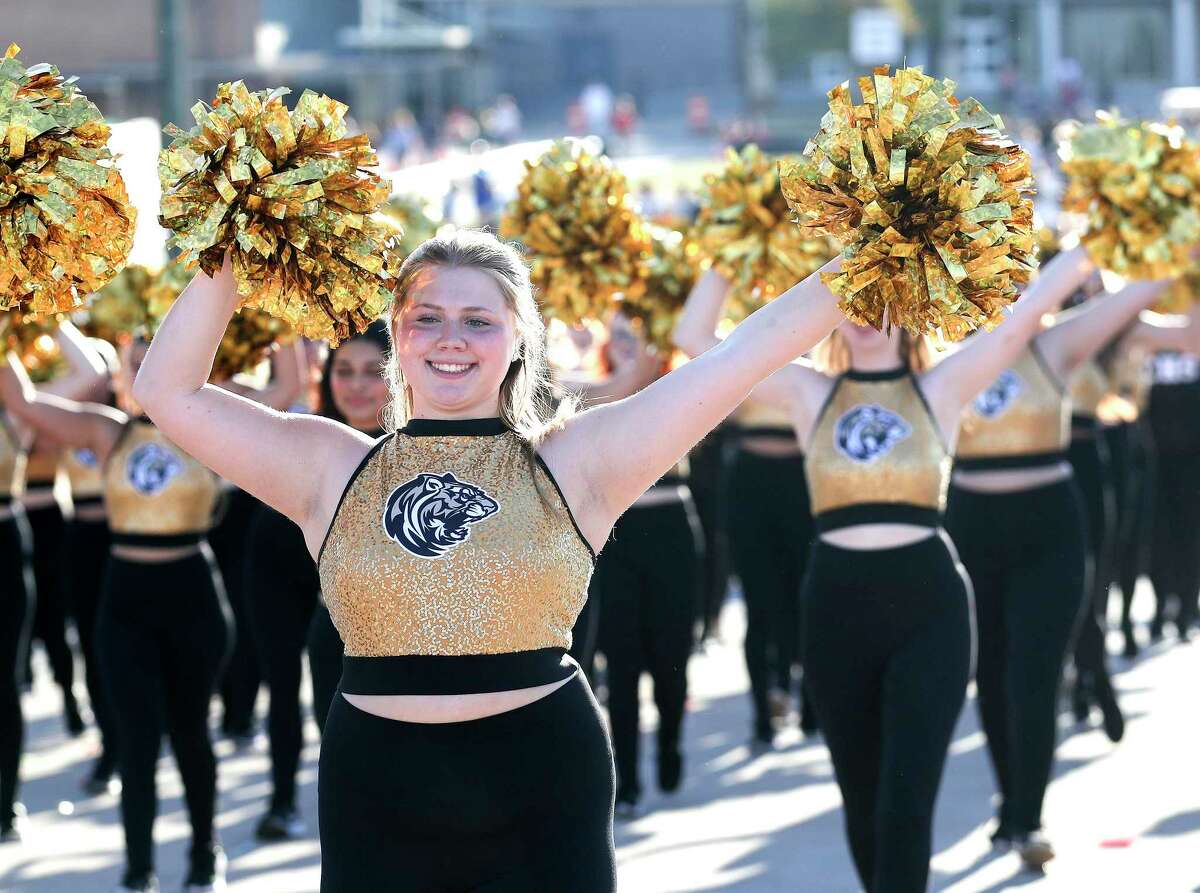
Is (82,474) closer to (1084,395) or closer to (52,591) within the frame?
(52,591)

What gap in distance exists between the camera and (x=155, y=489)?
246 inches

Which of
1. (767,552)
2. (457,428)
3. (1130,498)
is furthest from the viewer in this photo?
(1130,498)

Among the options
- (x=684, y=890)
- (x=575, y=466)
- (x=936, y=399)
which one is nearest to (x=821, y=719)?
(x=936, y=399)

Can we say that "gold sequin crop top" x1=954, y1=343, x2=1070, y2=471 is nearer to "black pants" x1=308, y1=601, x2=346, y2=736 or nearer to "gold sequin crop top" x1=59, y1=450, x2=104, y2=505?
"black pants" x1=308, y1=601, x2=346, y2=736

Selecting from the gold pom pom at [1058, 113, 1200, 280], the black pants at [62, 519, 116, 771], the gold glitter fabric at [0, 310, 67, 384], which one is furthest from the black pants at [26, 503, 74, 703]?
the gold pom pom at [1058, 113, 1200, 280]

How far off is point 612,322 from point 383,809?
4593mm

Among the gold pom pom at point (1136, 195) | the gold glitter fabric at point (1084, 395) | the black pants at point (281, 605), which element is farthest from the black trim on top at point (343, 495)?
the gold glitter fabric at point (1084, 395)

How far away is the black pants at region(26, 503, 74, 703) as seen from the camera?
8805 mm

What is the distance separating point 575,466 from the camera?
339 cm

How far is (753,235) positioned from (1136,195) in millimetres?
1187

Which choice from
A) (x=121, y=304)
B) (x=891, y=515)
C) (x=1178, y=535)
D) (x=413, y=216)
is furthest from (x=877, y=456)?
(x=1178, y=535)

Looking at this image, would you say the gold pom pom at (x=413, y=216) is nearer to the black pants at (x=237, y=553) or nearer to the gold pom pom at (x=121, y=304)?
the gold pom pom at (x=121, y=304)

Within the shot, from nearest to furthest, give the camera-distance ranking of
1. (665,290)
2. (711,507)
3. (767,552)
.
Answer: (665,290)
(767,552)
(711,507)

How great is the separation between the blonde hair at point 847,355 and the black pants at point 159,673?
6.67ft
